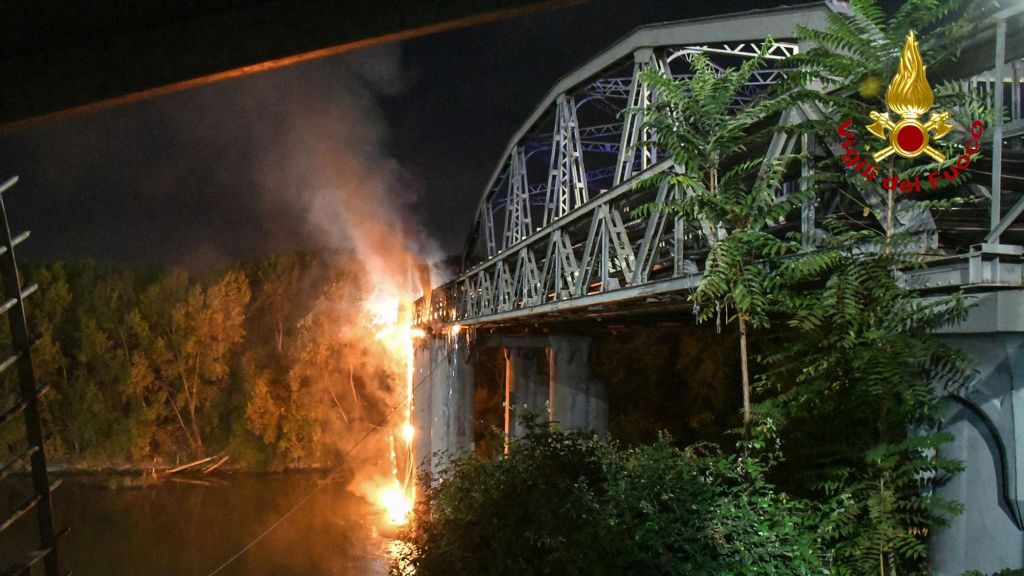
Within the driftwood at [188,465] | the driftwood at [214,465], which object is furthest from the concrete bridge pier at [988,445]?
the driftwood at [188,465]

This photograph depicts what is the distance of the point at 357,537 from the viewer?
2673 cm

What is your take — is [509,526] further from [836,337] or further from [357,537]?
[357,537]

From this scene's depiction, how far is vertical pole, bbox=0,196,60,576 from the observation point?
9.70 feet

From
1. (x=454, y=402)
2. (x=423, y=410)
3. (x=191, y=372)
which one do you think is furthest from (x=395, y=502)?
(x=191, y=372)

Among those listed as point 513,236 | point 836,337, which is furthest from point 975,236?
point 513,236

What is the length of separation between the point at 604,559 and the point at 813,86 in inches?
196

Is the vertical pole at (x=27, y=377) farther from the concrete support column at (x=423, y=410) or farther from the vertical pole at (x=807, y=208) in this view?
the concrete support column at (x=423, y=410)

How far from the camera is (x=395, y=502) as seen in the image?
32656 mm

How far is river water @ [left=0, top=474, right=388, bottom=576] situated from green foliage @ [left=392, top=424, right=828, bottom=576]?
554 inches

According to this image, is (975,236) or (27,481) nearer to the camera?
(975,236)

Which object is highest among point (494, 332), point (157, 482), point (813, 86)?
point (813, 86)

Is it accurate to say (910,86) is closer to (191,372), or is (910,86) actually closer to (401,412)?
(401,412)

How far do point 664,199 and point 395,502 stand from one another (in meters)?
25.5

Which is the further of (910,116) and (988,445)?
(910,116)
